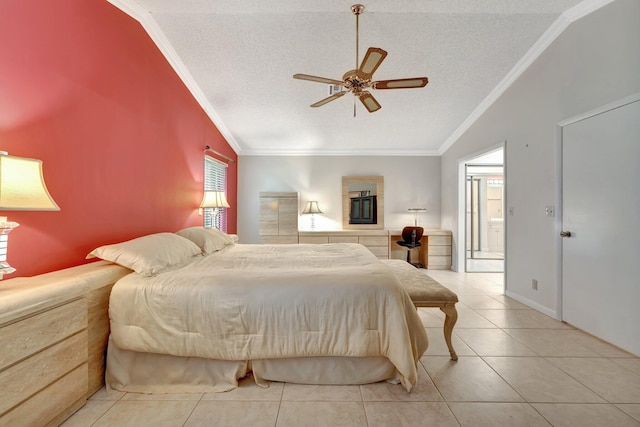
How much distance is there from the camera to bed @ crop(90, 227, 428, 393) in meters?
1.76

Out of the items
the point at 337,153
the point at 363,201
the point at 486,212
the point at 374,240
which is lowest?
the point at 374,240

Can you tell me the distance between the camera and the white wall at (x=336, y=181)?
6.06 m

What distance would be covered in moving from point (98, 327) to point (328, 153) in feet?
16.3

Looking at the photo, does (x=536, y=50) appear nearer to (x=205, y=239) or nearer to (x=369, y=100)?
(x=369, y=100)

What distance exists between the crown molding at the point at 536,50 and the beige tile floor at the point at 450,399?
3053 millimetres

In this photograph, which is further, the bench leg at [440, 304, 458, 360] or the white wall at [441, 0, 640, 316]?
the white wall at [441, 0, 640, 316]

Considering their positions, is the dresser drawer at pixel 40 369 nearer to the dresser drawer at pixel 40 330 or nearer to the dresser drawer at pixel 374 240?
the dresser drawer at pixel 40 330

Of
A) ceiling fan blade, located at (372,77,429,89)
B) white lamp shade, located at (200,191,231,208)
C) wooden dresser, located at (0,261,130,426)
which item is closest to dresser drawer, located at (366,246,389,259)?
white lamp shade, located at (200,191,231,208)

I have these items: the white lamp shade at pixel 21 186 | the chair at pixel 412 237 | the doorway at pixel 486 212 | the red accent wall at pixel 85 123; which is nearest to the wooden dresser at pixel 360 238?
the chair at pixel 412 237

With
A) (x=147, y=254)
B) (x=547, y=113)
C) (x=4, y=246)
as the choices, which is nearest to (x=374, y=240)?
(x=547, y=113)

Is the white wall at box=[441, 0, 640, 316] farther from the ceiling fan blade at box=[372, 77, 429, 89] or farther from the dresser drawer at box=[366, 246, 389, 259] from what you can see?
the dresser drawer at box=[366, 246, 389, 259]

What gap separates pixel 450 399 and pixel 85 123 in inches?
125

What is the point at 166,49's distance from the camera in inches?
124

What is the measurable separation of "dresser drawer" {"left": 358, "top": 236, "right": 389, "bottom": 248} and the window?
2.64 metres
